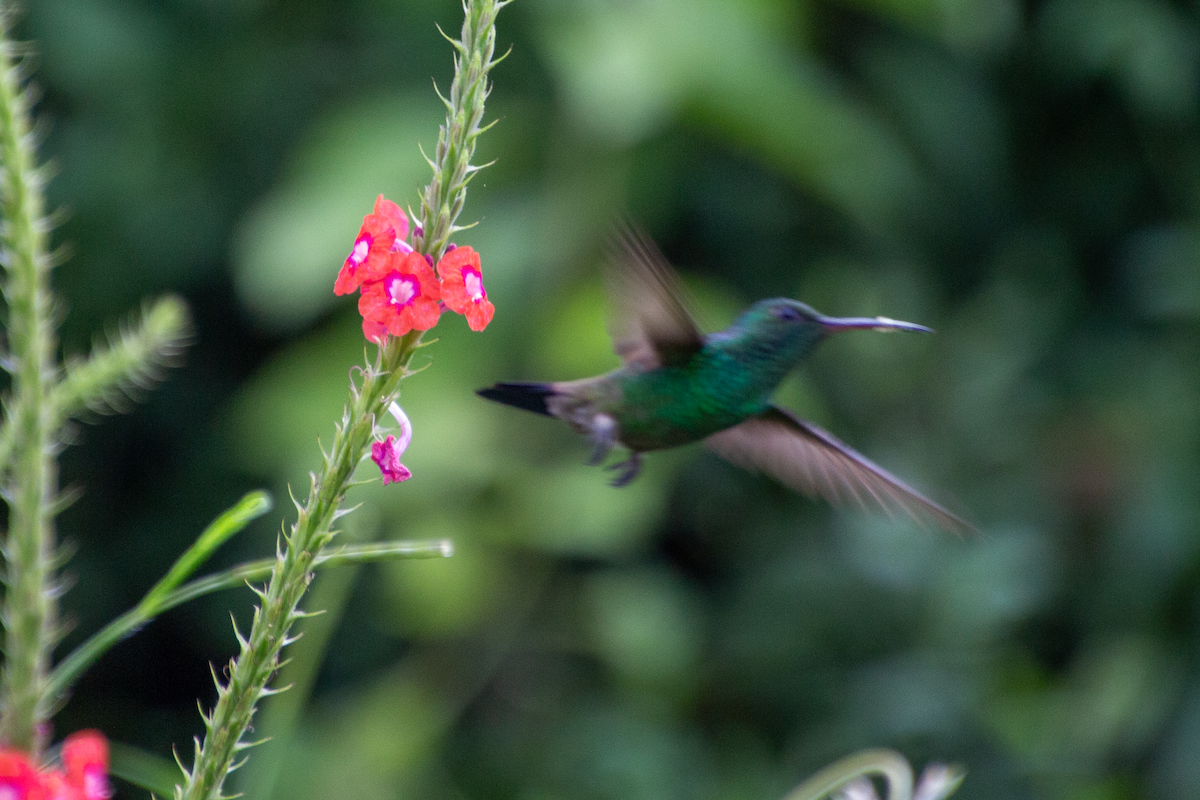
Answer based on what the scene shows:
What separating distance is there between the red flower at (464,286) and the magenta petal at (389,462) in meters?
0.12

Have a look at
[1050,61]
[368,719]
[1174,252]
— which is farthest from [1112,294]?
[368,719]

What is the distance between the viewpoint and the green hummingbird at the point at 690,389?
126cm

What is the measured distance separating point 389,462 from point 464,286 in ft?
0.49

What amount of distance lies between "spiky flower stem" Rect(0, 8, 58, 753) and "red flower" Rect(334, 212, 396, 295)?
0.23m

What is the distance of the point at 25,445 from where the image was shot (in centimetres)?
79

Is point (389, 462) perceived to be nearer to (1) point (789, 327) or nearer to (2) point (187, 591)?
(2) point (187, 591)

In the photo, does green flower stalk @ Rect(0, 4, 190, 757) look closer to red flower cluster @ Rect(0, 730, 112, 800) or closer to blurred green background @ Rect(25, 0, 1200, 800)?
red flower cluster @ Rect(0, 730, 112, 800)

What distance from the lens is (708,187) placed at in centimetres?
345

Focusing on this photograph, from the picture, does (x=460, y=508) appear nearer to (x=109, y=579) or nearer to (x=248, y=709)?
(x=109, y=579)

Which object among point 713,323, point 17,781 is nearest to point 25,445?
point 17,781

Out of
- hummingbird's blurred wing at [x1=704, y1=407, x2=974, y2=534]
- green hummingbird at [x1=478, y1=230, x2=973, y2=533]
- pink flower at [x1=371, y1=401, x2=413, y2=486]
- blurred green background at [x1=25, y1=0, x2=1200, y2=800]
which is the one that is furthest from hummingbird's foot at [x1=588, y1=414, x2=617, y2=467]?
blurred green background at [x1=25, y1=0, x2=1200, y2=800]

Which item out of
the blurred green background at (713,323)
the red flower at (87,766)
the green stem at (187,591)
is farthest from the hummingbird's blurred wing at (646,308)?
the blurred green background at (713,323)

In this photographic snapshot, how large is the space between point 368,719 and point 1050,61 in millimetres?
2996

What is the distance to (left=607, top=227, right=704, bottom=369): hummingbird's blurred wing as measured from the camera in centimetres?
128
